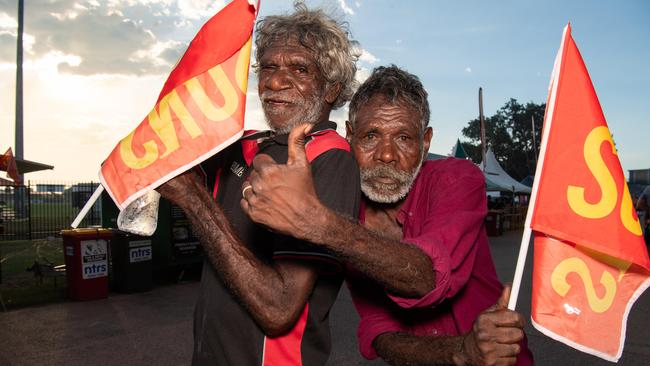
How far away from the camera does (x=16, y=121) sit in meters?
21.0

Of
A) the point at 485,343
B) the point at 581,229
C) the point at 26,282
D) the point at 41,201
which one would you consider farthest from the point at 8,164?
the point at 41,201

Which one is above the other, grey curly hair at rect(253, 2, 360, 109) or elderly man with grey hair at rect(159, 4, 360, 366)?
grey curly hair at rect(253, 2, 360, 109)

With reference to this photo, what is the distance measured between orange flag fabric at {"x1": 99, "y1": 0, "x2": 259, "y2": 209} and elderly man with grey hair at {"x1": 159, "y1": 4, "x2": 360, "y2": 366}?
91 mm

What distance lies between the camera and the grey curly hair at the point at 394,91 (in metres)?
2.29

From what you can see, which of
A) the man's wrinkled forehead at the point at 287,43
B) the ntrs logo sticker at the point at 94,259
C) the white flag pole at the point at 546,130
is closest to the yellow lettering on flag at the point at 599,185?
the white flag pole at the point at 546,130

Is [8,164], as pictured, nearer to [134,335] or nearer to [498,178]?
[134,335]

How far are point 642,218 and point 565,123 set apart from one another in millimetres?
10131

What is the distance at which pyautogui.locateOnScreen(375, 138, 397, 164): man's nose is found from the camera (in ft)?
7.29

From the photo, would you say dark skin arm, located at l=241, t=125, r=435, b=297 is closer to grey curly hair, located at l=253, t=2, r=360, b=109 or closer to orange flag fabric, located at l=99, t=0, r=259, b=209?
orange flag fabric, located at l=99, t=0, r=259, b=209

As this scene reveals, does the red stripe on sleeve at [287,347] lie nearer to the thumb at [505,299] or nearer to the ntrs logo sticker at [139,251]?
the thumb at [505,299]

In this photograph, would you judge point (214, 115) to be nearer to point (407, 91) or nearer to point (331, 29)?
point (331, 29)

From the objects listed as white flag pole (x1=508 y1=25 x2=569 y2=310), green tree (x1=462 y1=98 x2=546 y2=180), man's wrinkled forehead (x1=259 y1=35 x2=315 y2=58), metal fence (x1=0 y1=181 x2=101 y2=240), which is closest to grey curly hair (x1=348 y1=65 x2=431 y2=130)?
man's wrinkled forehead (x1=259 y1=35 x2=315 y2=58)

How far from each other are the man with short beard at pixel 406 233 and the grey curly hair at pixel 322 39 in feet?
0.66

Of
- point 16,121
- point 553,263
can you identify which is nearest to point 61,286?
point 553,263
